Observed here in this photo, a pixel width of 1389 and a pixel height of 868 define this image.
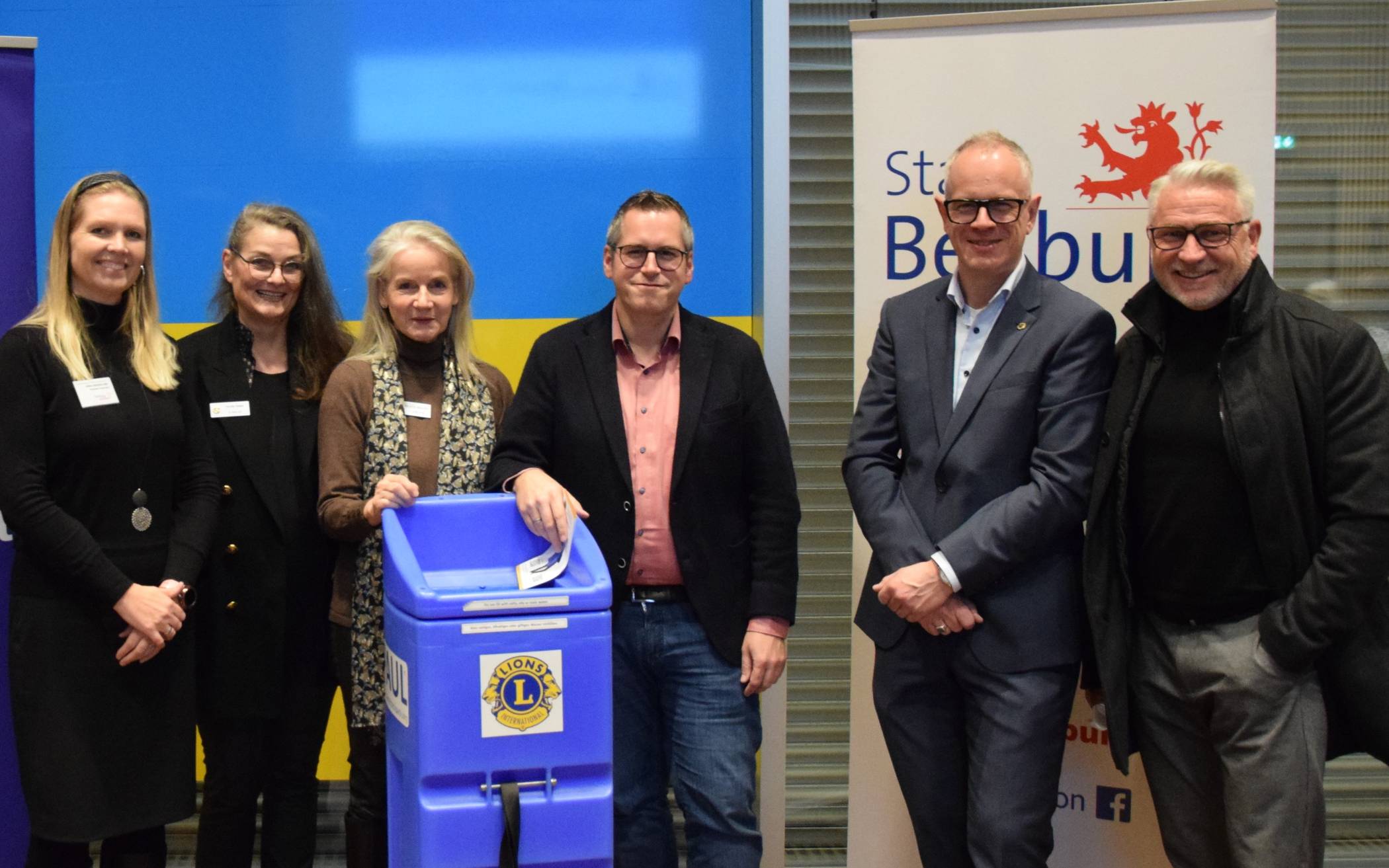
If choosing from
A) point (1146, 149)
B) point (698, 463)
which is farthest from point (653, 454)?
point (1146, 149)

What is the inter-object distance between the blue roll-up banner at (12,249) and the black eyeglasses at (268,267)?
720 millimetres

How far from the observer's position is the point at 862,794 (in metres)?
2.95

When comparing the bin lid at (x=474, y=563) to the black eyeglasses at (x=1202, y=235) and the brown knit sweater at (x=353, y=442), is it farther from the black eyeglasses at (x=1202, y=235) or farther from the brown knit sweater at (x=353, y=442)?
the black eyeglasses at (x=1202, y=235)

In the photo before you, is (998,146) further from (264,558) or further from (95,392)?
(95,392)

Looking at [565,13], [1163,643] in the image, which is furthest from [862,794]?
[565,13]

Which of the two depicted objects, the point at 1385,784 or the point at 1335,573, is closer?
the point at 1335,573

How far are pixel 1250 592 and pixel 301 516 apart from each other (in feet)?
6.48

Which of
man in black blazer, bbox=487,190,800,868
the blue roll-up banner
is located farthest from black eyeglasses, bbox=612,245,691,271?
the blue roll-up banner

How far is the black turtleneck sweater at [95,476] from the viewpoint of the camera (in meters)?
2.32

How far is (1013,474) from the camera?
2297 mm

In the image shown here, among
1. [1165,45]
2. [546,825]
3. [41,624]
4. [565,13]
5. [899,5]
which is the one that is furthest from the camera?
[899,5]

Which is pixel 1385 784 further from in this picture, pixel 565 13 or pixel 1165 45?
pixel 565 13

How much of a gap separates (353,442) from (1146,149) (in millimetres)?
1980

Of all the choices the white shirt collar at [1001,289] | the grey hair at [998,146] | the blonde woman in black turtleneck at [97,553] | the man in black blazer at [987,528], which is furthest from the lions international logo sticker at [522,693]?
the grey hair at [998,146]
